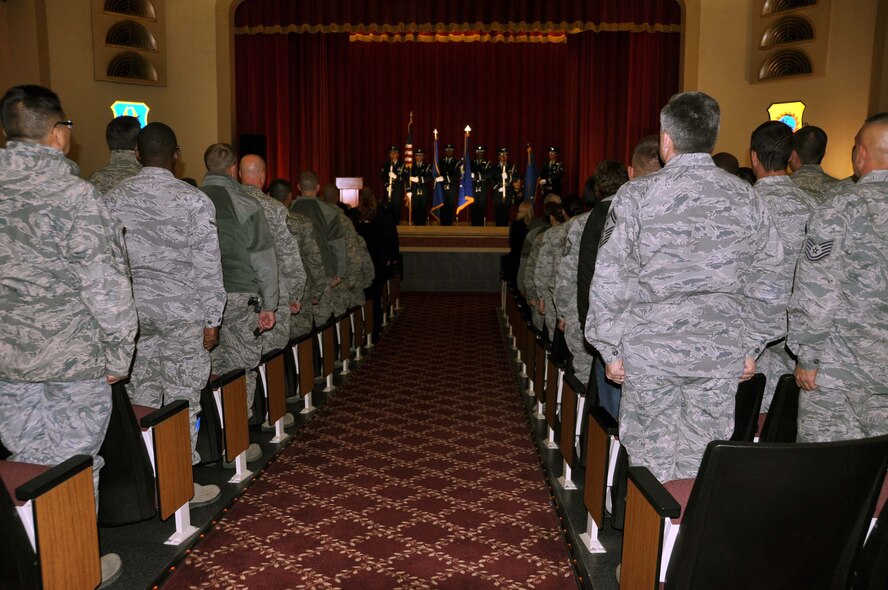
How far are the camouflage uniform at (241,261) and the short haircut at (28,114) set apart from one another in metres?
1.28

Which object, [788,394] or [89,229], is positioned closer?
[89,229]

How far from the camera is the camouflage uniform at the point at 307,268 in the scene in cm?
493

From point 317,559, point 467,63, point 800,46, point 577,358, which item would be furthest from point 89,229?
point 467,63

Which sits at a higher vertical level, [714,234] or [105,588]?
[714,234]

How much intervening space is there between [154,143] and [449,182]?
10990 mm

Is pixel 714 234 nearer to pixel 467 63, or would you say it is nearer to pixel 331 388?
pixel 331 388

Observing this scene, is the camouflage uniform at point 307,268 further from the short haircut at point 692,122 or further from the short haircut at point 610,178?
the short haircut at point 692,122

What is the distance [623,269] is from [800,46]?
27.4 feet

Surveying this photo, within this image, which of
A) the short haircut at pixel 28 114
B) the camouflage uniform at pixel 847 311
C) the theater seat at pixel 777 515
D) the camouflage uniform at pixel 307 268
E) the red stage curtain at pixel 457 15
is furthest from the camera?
the red stage curtain at pixel 457 15

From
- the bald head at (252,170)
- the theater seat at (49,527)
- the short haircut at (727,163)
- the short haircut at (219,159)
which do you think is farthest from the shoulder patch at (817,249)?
the bald head at (252,170)

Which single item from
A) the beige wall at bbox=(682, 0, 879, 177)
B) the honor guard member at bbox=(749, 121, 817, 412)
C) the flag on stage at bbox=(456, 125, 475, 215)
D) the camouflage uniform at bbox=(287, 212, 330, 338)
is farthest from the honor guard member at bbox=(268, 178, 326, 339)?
the flag on stage at bbox=(456, 125, 475, 215)

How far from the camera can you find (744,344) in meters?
2.19

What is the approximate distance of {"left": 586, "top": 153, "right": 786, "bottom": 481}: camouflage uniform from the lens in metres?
2.07

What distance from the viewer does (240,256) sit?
3.54 m
